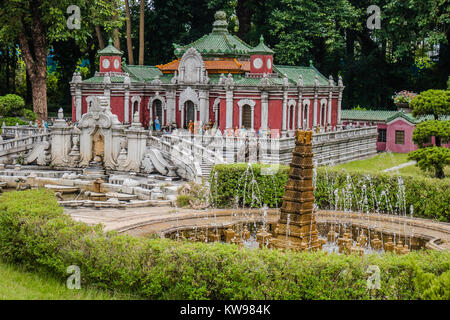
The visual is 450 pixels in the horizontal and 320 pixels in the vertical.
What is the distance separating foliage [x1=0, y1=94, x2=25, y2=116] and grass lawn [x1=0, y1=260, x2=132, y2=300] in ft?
117

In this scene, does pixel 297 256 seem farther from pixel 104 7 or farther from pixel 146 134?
pixel 104 7

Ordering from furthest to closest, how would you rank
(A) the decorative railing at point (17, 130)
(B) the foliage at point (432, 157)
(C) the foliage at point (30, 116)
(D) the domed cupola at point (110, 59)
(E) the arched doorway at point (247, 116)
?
(D) the domed cupola at point (110, 59)
(C) the foliage at point (30, 116)
(E) the arched doorway at point (247, 116)
(A) the decorative railing at point (17, 130)
(B) the foliage at point (432, 157)

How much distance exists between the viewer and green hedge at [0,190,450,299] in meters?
12.1

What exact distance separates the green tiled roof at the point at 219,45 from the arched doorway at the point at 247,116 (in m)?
5.44

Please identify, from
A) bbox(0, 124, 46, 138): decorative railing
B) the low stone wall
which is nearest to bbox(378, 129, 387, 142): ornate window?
the low stone wall

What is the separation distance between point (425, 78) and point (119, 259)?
53.6 m

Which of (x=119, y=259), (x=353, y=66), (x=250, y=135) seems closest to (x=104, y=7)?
(x=250, y=135)

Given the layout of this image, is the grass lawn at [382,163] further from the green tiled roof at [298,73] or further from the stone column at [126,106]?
the stone column at [126,106]

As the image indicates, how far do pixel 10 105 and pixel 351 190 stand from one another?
33.0 meters

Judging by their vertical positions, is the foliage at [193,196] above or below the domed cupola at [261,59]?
below

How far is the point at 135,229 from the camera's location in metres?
19.7

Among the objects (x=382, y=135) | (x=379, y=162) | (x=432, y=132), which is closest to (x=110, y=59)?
(x=379, y=162)

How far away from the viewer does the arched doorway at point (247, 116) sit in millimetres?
44125

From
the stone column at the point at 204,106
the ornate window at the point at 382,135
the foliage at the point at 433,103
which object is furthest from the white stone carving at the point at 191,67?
the ornate window at the point at 382,135
